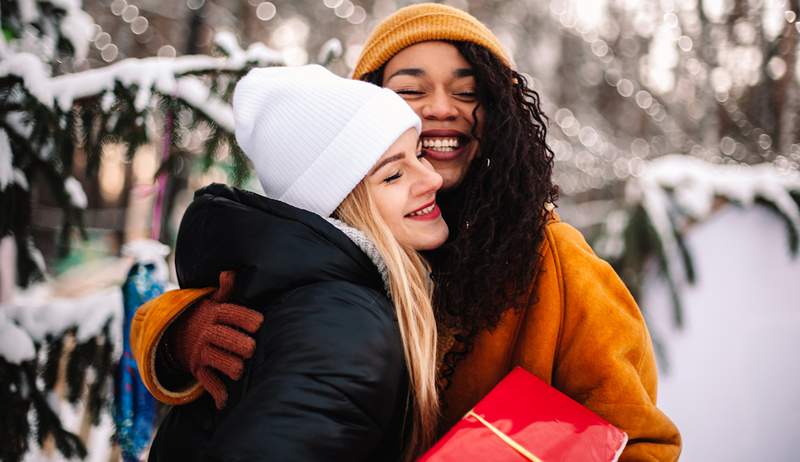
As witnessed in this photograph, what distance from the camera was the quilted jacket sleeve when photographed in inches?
58.1

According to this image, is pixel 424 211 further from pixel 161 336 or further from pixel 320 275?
pixel 161 336

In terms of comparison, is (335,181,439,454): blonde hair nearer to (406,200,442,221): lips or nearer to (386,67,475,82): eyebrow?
(406,200,442,221): lips

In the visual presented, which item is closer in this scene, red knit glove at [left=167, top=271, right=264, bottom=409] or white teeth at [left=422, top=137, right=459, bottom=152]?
red knit glove at [left=167, top=271, right=264, bottom=409]

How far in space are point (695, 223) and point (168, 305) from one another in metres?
2.63

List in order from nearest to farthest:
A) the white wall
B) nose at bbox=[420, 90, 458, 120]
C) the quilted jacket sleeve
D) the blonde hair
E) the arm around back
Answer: the arm around back, the blonde hair, the quilted jacket sleeve, nose at bbox=[420, 90, 458, 120], the white wall

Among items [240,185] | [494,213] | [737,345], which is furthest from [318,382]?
[737,345]

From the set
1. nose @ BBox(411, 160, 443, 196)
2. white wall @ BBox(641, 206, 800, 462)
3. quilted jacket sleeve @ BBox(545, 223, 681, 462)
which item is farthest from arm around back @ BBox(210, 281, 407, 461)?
white wall @ BBox(641, 206, 800, 462)

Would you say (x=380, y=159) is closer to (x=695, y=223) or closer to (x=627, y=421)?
(x=627, y=421)

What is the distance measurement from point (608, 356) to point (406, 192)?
71 centimetres

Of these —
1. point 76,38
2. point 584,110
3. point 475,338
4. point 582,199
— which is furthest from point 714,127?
point 76,38

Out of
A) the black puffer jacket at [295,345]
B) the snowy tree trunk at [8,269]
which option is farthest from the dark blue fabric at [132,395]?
the black puffer jacket at [295,345]

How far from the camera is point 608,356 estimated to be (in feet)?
4.93

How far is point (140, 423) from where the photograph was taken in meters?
2.07

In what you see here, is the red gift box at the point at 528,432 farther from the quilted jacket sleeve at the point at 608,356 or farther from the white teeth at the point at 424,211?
the white teeth at the point at 424,211
